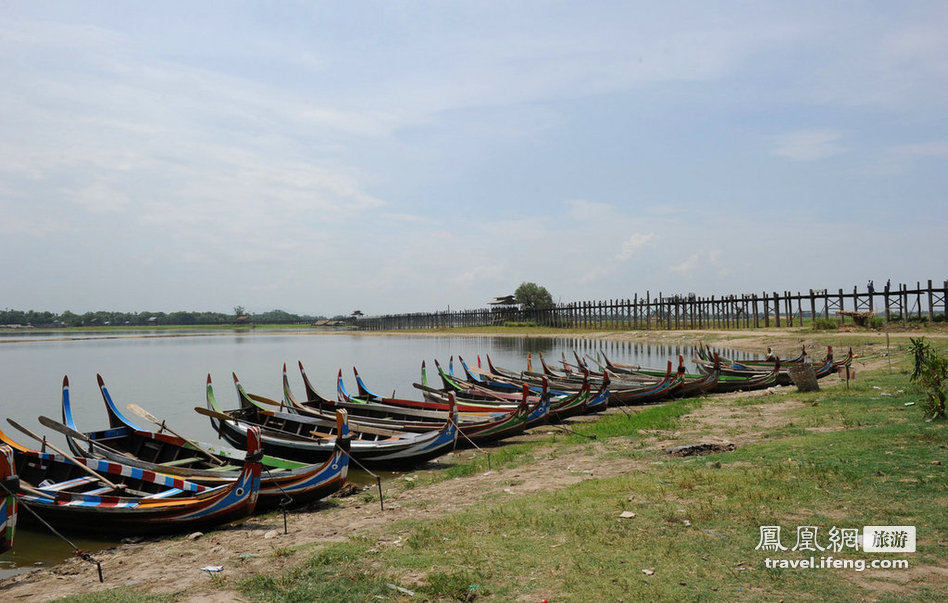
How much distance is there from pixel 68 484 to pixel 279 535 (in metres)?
4.11

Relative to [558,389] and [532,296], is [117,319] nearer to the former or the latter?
[532,296]

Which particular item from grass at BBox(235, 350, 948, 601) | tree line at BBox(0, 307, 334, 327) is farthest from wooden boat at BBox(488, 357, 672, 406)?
tree line at BBox(0, 307, 334, 327)

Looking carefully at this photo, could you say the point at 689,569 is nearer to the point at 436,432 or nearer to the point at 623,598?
the point at 623,598

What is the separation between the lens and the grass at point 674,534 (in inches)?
201

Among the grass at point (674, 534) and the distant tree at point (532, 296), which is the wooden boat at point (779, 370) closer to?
the grass at point (674, 534)

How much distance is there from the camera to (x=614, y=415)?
17359 mm

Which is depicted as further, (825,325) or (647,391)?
(825,325)

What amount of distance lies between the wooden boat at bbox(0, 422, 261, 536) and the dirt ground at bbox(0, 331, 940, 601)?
11.5 inches

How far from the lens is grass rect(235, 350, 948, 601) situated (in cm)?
509

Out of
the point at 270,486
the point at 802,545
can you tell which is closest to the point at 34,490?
the point at 270,486

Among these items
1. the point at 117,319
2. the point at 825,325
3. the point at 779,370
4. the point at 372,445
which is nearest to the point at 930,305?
the point at 825,325

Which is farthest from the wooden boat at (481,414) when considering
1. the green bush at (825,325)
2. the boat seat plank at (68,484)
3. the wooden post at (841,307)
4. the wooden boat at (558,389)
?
the wooden post at (841,307)

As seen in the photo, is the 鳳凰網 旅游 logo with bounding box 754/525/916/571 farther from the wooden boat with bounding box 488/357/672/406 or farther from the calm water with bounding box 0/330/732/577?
the wooden boat with bounding box 488/357/672/406

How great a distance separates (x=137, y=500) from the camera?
28.4 feet
